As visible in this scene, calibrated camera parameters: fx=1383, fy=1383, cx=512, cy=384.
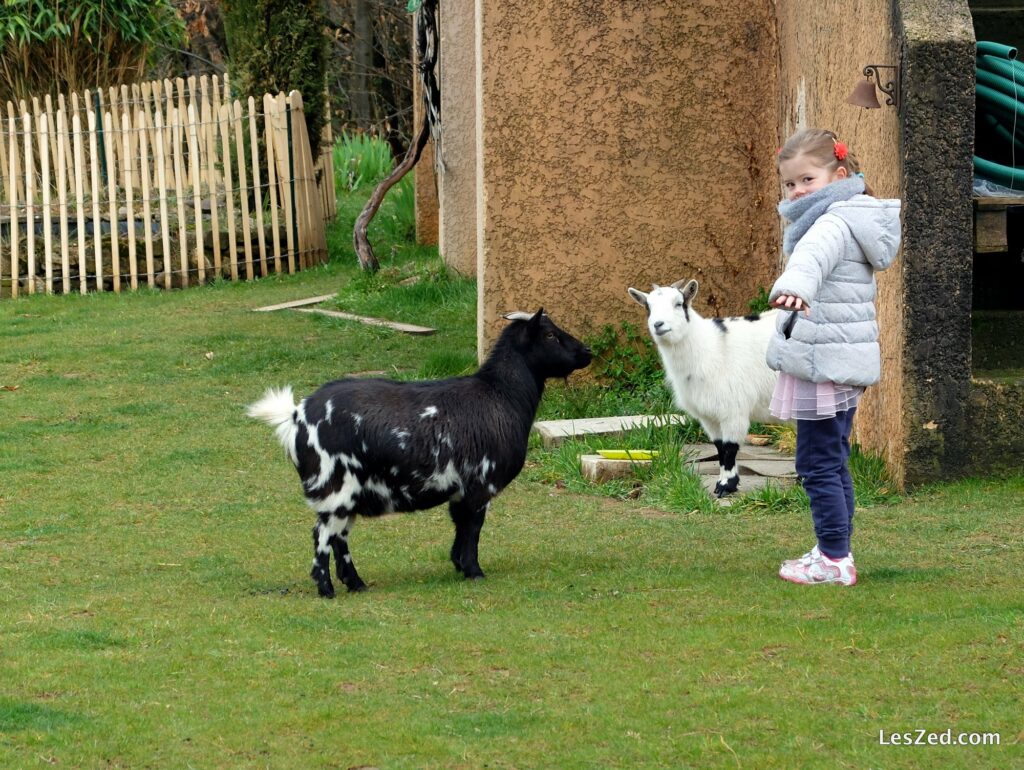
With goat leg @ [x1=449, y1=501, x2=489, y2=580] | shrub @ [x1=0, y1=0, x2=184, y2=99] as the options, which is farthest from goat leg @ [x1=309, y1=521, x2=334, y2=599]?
shrub @ [x1=0, y1=0, x2=184, y2=99]

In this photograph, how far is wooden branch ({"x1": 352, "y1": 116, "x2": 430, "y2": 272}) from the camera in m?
15.3

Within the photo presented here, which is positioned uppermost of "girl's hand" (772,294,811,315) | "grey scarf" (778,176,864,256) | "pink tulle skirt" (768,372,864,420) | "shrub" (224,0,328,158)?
"shrub" (224,0,328,158)

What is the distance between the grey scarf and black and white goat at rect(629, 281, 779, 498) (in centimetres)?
238

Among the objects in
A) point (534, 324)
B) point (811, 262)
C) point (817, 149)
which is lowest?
point (534, 324)

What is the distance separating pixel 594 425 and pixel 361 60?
1748 centimetres

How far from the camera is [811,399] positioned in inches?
223

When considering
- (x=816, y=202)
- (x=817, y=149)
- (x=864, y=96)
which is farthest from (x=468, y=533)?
(x=864, y=96)

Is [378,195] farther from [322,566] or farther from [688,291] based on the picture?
[322,566]

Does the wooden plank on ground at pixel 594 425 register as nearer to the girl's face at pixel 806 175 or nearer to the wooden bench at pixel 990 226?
the wooden bench at pixel 990 226

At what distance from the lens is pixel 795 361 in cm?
566

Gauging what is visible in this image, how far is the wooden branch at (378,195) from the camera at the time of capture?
15.3 meters

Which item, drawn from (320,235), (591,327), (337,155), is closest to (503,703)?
(591,327)

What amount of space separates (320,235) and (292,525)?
10.8 metres

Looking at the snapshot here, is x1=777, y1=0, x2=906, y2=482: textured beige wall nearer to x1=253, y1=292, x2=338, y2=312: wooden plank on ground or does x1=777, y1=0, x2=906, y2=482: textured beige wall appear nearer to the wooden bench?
the wooden bench
